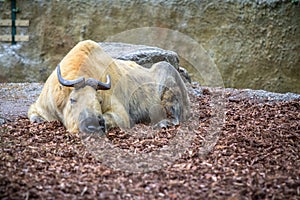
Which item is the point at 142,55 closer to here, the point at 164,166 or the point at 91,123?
the point at 91,123

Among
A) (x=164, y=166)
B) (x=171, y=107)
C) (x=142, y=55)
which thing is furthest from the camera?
(x=142, y=55)

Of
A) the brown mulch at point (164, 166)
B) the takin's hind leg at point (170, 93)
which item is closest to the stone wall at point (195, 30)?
the takin's hind leg at point (170, 93)

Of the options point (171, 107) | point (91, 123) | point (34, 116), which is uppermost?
point (91, 123)

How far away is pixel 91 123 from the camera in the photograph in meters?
5.70

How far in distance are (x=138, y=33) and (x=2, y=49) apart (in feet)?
11.6

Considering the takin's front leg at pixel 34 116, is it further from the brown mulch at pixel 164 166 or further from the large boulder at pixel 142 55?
the large boulder at pixel 142 55

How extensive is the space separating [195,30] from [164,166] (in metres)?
8.77

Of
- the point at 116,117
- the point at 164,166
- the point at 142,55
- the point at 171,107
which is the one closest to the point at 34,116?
the point at 116,117

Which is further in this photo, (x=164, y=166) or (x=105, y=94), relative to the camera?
(x=105, y=94)

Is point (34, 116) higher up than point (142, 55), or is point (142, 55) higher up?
point (142, 55)

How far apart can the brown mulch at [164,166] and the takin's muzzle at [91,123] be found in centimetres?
13

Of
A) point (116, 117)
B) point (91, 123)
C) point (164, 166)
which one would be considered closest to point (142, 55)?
point (116, 117)

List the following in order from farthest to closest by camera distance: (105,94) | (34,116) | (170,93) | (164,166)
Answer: (170,93)
(34,116)
(105,94)
(164,166)

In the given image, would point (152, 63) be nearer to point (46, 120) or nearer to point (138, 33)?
point (46, 120)
